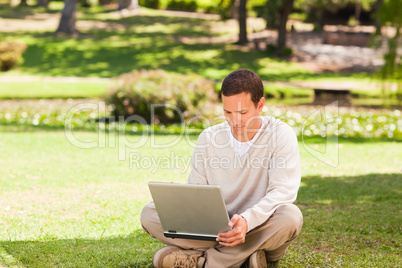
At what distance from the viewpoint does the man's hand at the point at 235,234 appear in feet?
10.8

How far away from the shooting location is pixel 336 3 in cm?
4069

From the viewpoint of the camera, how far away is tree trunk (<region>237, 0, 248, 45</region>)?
28636 mm

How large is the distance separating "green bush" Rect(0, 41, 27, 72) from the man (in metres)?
20.6

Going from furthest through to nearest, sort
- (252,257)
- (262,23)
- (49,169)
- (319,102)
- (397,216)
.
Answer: (262,23) → (319,102) → (49,169) → (397,216) → (252,257)

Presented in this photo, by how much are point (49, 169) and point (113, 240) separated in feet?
10.4

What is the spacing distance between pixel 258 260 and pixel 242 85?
1199 mm

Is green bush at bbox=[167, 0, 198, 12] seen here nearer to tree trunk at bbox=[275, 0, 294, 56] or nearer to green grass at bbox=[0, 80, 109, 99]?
tree trunk at bbox=[275, 0, 294, 56]

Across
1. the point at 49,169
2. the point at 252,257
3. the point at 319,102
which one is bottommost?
the point at 319,102

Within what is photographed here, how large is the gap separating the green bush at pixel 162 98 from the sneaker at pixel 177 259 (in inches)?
324

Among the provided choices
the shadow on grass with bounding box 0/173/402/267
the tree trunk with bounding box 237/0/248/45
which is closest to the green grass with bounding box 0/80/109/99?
the shadow on grass with bounding box 0/173/402/267

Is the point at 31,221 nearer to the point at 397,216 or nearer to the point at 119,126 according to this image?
the point at 397,216

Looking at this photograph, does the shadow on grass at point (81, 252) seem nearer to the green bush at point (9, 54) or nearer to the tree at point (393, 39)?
the tree at point (393, 39)

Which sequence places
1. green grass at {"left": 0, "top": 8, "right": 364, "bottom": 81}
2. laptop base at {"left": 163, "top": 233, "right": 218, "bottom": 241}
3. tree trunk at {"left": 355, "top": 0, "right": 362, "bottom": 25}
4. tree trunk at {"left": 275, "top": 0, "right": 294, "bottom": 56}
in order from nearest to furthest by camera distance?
laptop base at {"left": 163, "top": 233, "right": 218, "bottom": 241} < green grass at {"left": 0, "top": 8, "right": 364, "bottom": 81} < tree trunk at {"left": 275, "top": 0, "right": 294, "bottom": 56} < tree trunk at {"left": 355, "top": 0, "right": 362, "bottom": 25}

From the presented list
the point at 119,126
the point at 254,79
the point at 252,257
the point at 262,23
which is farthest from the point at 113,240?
the point at 262,23
